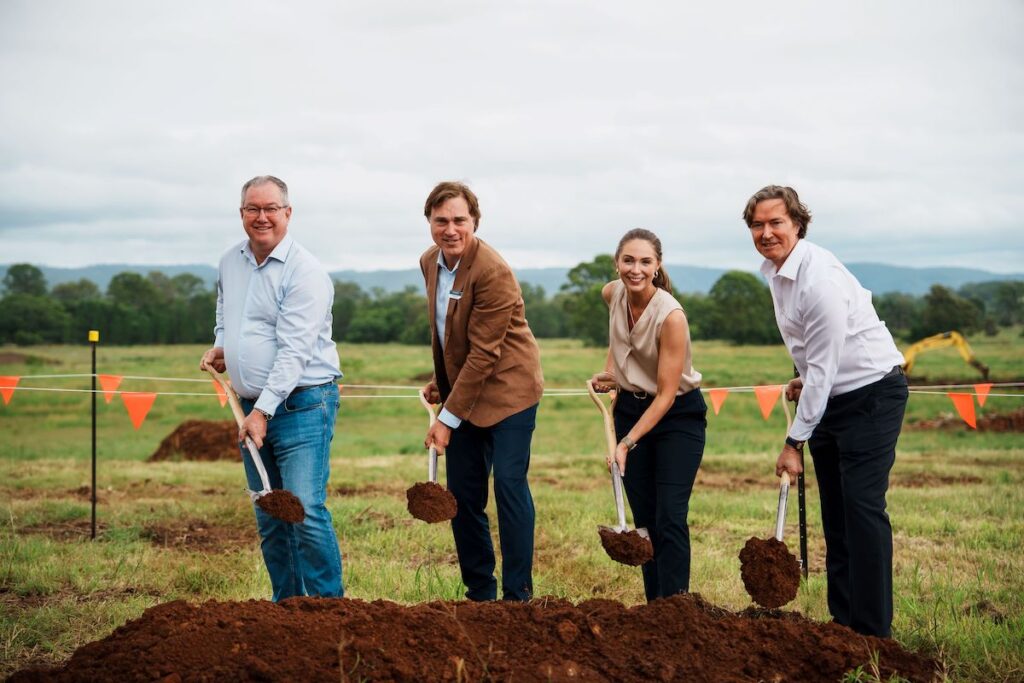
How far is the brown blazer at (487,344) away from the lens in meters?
4.28

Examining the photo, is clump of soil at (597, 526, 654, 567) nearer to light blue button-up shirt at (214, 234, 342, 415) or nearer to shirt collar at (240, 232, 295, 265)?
light blue button-up shirt at (214, 234, 342, 415)

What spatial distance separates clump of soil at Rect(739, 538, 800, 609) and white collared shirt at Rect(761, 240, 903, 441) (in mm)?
481

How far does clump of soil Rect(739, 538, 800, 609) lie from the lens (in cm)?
377

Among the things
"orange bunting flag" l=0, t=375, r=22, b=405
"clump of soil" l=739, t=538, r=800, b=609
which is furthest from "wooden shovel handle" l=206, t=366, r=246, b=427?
"orange bunting flag" l=0, t=375, r=22, b=405

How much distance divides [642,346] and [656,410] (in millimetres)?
326

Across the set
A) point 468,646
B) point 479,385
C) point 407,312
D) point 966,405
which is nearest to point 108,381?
point 479,385

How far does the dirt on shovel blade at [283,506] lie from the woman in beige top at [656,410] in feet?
4.71

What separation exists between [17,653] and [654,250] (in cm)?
342

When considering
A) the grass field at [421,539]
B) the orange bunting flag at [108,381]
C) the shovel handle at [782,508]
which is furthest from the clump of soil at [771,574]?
the orange bunting flag at [108,381]

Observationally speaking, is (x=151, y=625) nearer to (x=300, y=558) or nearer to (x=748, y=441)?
(x=300, y=558)

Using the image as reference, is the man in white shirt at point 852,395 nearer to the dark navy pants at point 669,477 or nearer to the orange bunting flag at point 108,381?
the dark navy pants at point 669,477

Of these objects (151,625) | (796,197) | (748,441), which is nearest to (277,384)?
(151,625)

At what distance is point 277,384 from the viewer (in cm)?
417

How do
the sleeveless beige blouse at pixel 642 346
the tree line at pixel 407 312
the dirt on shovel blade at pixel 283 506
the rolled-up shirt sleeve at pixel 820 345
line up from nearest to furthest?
the rolled-up shirt sleeve at pixel 820 345 → the dirt on shovel blade at pixel 283 506 → the sleeveless beige blouse at pixel 642 346 → the tree line at pixel 407 312
